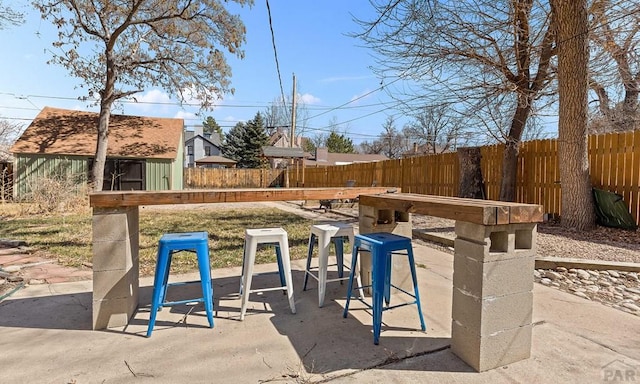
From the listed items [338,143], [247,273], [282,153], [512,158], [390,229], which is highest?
[338,143]

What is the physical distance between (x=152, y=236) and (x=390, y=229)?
A: 181 inches

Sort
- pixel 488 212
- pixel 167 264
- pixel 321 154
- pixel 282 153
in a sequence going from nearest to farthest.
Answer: pixel 488 212 → pixel 167 264 → pixel 282 153 → pixel 321 154

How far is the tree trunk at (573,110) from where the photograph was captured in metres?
5.51

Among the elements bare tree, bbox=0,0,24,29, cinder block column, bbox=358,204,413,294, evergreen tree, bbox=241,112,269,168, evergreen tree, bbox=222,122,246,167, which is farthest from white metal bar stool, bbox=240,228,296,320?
evergreen tree, bbox=222,122,246,167

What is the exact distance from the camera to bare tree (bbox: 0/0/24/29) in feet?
24.8

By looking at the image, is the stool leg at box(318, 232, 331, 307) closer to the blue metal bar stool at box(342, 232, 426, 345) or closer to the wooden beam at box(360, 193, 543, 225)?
the blue metal bar stool at box(342, 232, 426, 345)

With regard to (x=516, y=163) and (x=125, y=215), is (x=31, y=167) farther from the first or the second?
(x=516, y=163)

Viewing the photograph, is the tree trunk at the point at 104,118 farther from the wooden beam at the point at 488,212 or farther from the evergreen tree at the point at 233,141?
the evergreen tree at the point at 233,141

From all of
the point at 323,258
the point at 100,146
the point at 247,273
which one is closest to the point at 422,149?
the point at 100,146

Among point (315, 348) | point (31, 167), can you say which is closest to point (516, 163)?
point (315, 348)

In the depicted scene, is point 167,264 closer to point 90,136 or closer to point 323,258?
point 323,258

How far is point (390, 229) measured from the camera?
292cm

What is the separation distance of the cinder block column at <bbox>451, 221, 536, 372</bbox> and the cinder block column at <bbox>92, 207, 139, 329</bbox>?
213cm

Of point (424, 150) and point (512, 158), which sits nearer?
point (512, 158)
